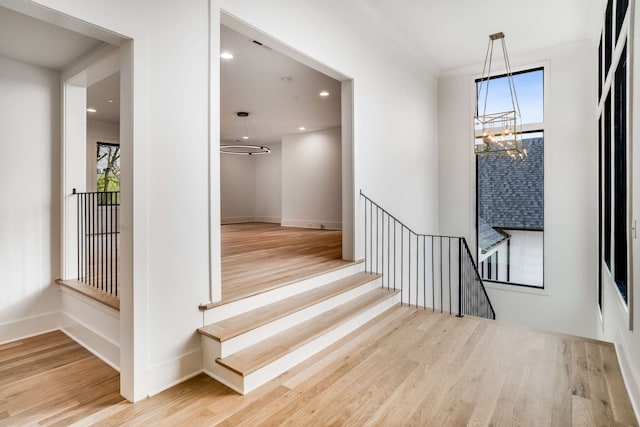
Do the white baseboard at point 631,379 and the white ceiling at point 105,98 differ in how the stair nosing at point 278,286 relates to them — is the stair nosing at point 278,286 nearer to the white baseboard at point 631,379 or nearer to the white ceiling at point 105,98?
the white baseboard at point 631,379

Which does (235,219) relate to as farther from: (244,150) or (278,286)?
(278,286)

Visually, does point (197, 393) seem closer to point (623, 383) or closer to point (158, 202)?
point (158, 202)

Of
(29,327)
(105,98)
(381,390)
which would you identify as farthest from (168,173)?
(105,98)

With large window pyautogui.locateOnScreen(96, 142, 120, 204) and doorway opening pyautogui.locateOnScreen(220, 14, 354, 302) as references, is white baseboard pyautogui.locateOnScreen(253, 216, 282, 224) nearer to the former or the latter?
doorway opening pyautogui.locateOnScreen(220, 14, 354, 302)

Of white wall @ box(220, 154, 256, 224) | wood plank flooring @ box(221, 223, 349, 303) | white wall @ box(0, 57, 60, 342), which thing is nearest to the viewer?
wood plank flooring @ box(221, 223, 349, 303)

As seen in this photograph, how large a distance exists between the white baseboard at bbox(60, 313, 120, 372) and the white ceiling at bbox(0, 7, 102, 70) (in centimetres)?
256

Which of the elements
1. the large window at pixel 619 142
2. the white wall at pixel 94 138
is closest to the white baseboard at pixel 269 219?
the white wall at pixel 94 138

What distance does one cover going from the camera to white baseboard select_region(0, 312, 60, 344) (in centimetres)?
328

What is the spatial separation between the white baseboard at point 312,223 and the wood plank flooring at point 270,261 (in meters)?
2.01

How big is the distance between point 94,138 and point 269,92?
431 cm

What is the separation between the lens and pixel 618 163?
9.78 ft

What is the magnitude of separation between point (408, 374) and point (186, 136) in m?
2.45

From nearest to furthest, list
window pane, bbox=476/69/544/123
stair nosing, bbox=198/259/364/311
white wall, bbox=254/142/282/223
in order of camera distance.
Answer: stair nosing, bbox=198/259/364/311, window pane, bbox=476/69/544/123, white wall, bbox=254/142/282/223

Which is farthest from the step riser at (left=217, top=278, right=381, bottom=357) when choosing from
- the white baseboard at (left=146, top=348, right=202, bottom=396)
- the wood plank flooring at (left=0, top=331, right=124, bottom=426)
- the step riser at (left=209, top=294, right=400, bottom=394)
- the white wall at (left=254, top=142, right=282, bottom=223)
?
the white wall at (left=254, top=142, right=282, bottom=223)
